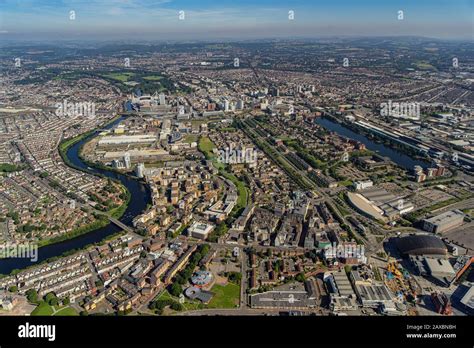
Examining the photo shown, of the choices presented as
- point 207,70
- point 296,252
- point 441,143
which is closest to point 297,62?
point 207,70

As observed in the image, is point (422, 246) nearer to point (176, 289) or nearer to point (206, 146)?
point (176, 289)

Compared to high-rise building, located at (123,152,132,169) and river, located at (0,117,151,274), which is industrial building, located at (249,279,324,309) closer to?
river, located at (0,117,151,274)

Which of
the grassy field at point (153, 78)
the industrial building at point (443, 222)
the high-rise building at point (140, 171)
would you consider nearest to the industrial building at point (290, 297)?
the industrial building at point (443, 222)

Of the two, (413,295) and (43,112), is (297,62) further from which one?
(413,295)

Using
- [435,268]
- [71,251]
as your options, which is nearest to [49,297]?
[71,251]

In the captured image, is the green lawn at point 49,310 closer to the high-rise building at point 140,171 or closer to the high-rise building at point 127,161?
the high-rise building at point 140,171

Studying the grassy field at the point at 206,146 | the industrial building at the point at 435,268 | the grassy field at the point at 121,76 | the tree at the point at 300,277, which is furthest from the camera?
the grassy field at the point at 121,76

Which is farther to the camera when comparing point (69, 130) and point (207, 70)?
point (207, 70)
